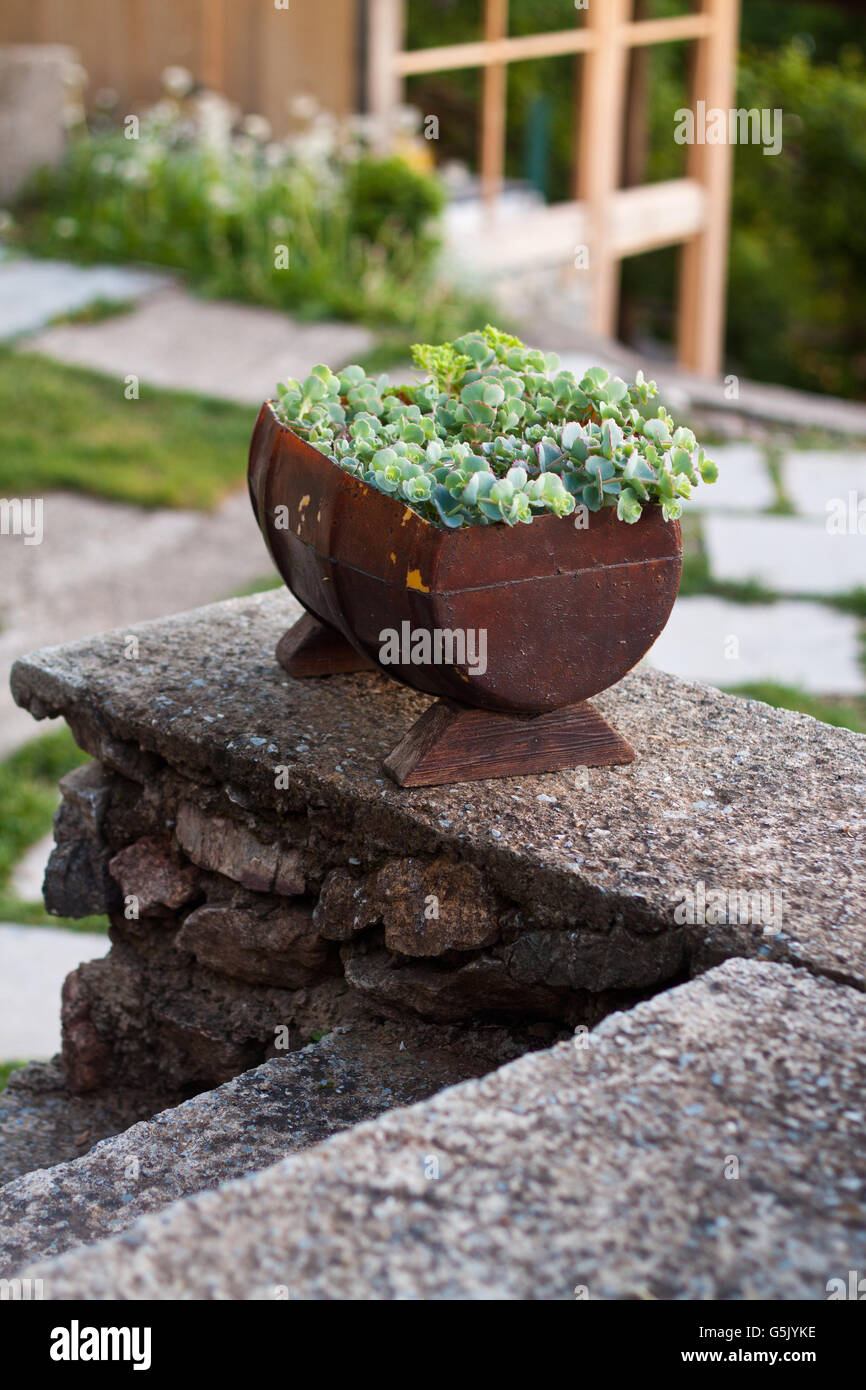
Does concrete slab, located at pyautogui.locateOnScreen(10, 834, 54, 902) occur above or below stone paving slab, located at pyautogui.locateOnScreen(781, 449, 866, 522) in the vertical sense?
below

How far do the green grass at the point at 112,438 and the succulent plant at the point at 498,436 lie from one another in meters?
3.20

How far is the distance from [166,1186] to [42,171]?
676 cm

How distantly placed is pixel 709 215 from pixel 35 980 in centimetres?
811

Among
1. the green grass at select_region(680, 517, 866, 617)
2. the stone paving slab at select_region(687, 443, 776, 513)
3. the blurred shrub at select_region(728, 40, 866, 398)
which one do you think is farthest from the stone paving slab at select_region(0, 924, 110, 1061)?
the blurred shrub at select_region(728, 40, 866, 398)

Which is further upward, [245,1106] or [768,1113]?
[768,1113]

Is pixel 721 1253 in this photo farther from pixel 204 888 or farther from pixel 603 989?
pixel 204 888

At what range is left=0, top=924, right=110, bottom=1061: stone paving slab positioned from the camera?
2701 mm

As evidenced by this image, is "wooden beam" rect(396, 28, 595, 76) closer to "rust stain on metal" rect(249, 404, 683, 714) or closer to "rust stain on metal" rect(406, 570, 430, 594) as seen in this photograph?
"rust stain on metal" rect(249, 404, 683, 714)

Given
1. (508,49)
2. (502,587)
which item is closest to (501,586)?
(502,587)

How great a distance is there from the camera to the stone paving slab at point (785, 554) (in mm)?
4648

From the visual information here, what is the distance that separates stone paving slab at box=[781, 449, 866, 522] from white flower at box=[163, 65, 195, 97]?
150 inches

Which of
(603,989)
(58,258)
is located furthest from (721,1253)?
(58,258)

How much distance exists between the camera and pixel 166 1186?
5.27 feet

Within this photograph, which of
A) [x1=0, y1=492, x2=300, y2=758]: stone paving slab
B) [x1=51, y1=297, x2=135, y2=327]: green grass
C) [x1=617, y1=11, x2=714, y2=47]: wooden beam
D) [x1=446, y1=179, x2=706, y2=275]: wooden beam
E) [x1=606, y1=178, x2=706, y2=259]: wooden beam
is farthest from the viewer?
[x1=606, y1=178, x2=706, y2=259]: wooden beam
